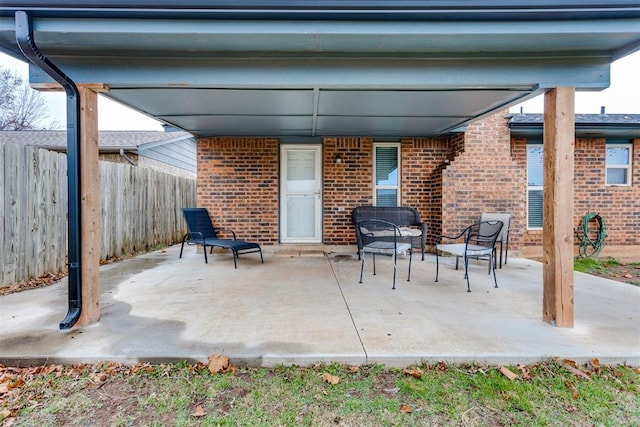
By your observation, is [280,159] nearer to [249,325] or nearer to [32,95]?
[249,325]

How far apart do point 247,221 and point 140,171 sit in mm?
2628

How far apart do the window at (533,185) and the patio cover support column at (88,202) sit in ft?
24.9

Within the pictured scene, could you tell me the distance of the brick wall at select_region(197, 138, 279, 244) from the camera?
6527mm

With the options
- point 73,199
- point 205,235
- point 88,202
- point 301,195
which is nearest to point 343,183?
point 301,195

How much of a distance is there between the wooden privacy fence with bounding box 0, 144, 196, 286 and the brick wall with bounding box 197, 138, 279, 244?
1.50m

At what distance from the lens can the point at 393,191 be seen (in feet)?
22.3

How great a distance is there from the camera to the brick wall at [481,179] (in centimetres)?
616

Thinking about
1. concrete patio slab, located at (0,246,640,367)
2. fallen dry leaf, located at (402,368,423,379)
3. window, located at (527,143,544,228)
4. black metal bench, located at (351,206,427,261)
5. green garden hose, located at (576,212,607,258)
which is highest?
window, located at (527,143,544,228)

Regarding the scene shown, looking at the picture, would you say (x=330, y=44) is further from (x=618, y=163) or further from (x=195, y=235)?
(x=618, y=163)

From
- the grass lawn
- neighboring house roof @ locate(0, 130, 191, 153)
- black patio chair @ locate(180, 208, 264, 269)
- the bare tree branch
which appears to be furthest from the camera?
the bare tree branch

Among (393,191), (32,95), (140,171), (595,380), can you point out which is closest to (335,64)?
(595,380)

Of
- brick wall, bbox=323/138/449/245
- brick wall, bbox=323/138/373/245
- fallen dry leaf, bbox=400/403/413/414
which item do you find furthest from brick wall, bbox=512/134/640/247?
fallen dry leaf, bbox=400/403/413/414

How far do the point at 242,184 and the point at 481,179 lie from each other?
16.0 ft

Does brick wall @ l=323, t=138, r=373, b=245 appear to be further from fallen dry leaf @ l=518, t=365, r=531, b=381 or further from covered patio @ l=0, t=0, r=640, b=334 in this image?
fallen dry leaf @ l=518, t=365, r=531, b=381
